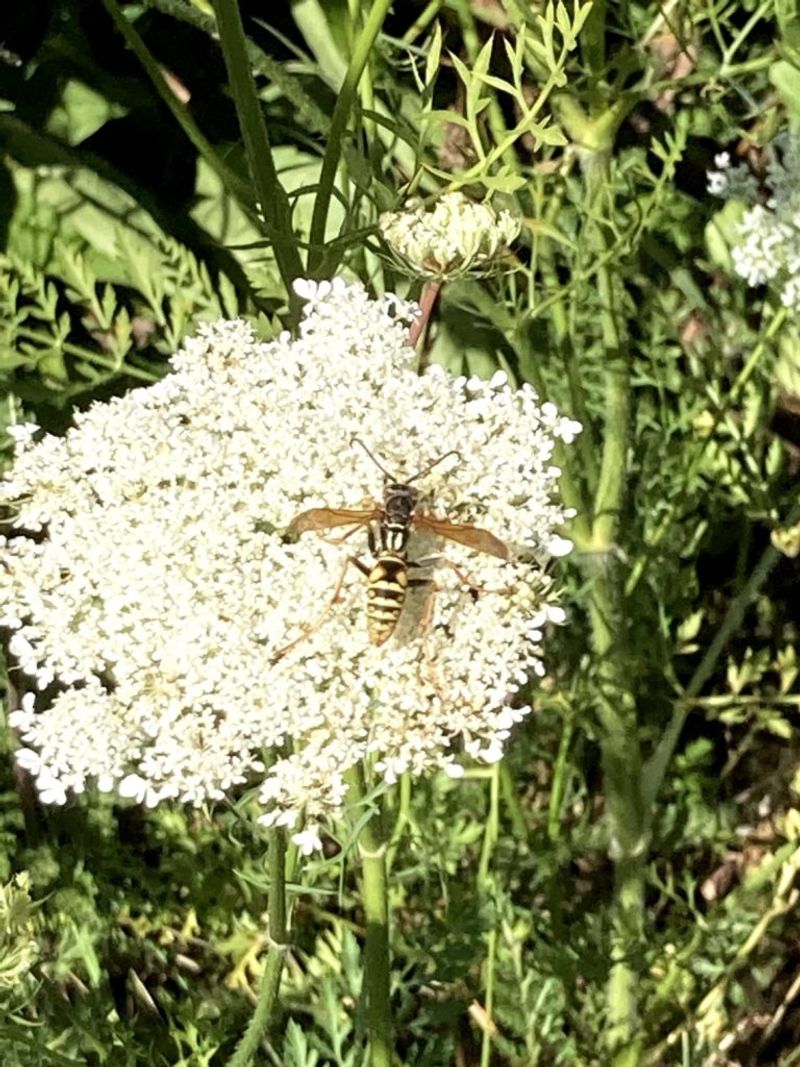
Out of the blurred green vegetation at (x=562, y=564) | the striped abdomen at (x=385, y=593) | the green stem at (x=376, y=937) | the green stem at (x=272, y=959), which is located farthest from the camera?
the blurred green vegetation at (x=562, y=564)

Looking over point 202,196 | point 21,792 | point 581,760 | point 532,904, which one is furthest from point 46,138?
point 532,904

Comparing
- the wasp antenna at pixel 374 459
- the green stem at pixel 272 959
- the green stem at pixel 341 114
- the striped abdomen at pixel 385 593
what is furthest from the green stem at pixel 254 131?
the green stem at pixel 272 959

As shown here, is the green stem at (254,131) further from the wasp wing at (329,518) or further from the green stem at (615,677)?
the green stem at (615,677)

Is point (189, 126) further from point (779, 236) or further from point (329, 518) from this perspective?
point (779, 236)

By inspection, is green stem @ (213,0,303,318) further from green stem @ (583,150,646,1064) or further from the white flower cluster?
green stem @ (583,150,646,1064)

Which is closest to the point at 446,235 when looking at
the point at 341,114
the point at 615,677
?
the point at 341,114

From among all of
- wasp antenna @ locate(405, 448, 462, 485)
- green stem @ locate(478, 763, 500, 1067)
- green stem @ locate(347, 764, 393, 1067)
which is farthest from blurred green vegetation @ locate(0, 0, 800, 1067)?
wasp antenna @ locate(405, 448, 462, 485)

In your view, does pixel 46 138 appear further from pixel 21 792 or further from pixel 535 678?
pixel 535 678
